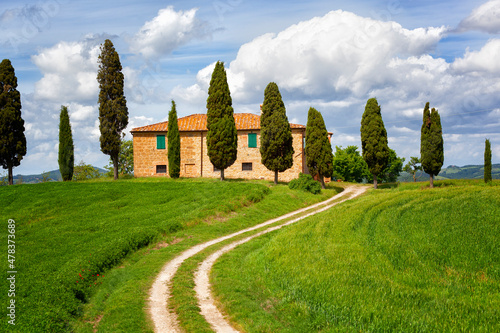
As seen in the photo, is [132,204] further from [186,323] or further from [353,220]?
[186,323]

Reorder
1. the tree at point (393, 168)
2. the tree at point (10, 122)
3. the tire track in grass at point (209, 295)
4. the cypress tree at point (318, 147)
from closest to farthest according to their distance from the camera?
the tire track in grass at point (209, 295), the tree at point (10, 122), the cypress tree at point (318, 147), the tree at point (393, 168)

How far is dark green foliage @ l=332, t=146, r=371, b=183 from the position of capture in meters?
67.4

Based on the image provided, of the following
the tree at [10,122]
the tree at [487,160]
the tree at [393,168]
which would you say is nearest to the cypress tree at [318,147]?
the tree at [487,160]

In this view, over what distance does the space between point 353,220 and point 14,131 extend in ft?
123

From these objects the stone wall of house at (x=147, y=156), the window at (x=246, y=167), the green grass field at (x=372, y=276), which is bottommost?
the green grass field at (x=372, y=276)

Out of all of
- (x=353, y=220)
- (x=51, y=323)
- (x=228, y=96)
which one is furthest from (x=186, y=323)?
(x=228, y=96)

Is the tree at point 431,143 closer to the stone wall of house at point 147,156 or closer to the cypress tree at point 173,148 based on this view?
the cypress tree at point 173,148

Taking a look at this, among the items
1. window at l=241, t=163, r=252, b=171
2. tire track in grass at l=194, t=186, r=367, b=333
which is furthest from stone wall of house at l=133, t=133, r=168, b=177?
tire track in grass at l=194, t=186, r=367, b=333

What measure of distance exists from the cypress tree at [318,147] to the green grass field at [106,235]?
4795 mm

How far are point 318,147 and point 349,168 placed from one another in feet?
91.0

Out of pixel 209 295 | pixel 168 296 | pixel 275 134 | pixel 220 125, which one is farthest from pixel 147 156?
pixel 209 295

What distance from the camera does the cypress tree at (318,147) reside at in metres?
41.4

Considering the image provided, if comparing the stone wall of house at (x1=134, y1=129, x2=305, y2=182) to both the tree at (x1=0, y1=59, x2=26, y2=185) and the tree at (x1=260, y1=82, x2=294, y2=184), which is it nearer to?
the tree at (x1=260, y1=82, x2=294, y2=184)

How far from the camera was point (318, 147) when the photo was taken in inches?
1639
